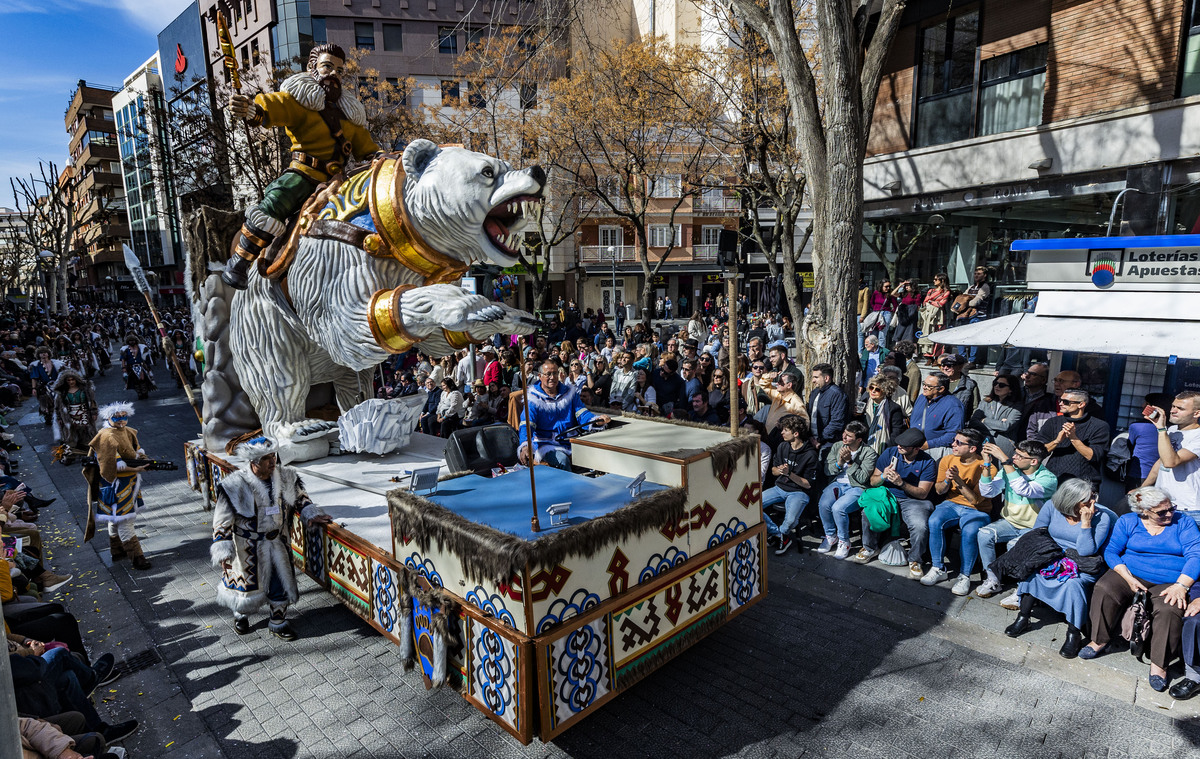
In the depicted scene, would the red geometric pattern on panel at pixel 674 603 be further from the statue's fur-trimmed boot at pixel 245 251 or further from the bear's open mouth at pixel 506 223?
the statue's fur-trimmed boot at pixel 245 251

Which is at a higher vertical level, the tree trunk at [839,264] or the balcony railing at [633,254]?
the balcony railing at [633,254]

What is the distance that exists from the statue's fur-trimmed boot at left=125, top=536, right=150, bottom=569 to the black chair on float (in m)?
3.31

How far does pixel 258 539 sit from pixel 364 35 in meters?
33.4

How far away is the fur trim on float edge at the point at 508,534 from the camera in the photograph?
292cm

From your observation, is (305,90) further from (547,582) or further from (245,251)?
(547,582)

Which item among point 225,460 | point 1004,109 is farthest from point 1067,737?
point 1004,109

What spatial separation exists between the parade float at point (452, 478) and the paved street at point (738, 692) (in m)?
0.44

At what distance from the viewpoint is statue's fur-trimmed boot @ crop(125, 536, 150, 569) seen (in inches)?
235

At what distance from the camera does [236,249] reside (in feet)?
18.6

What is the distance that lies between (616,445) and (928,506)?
2.97 meters

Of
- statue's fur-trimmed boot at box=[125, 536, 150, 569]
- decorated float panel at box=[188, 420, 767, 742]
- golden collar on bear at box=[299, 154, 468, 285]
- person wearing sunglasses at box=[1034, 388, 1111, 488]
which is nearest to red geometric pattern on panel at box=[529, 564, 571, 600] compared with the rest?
decorated float panel at box=[188, 420, 767, 742]

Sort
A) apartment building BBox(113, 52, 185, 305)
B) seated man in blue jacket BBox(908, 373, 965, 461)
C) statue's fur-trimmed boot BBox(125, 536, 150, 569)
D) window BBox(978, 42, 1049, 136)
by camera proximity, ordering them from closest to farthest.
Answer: statue's fur-trimmed boot BBox(125, 536, 150, 569) → seated man in blue jacket BBox(908, 373, 965, 461) → window BBox(978, 42, 1049, 136) → apartment building BBox(113, 52, 185, 305)

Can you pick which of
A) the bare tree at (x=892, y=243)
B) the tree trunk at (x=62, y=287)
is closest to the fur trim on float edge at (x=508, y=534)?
the bare tree at (x=892, y=243)

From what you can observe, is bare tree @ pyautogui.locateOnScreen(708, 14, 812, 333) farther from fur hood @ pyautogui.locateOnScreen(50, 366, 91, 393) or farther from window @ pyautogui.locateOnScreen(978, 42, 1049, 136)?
fur hood @ pyautogui.locateOnScreen(50, 366, 91, 393)
